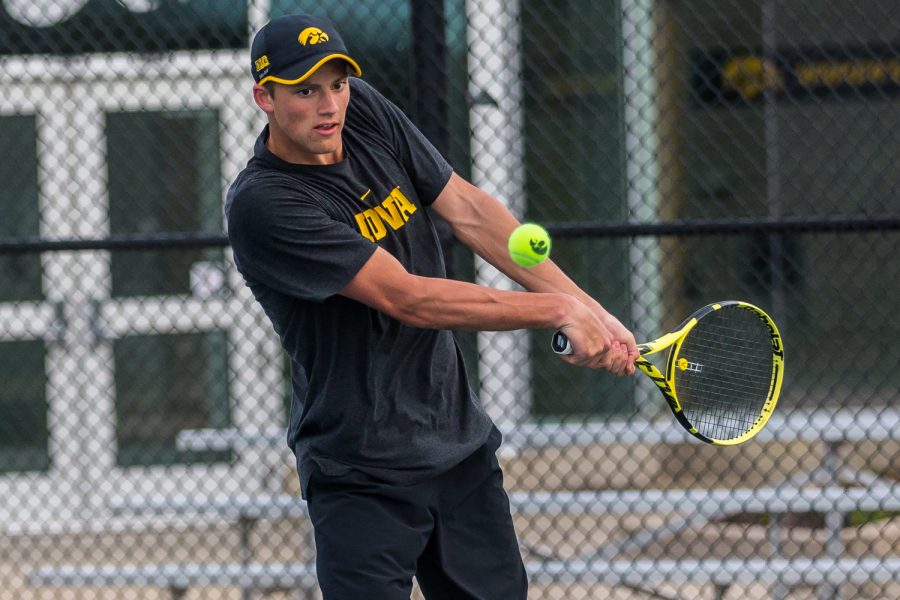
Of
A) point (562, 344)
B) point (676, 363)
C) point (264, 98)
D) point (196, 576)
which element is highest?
point (264, 98)

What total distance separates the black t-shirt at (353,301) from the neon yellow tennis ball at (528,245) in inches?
12.0

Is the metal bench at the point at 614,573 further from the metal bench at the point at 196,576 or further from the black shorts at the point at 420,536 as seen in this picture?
the black shorts at the point at 420,536

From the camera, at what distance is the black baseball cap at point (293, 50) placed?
2.64 meters

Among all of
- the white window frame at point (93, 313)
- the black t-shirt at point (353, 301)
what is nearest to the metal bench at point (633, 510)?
the black t-shirt at point (353, 301)

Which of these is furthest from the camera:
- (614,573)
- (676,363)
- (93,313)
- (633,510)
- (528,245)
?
(93,313)

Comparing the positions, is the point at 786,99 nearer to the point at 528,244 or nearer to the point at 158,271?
the point at 158,271

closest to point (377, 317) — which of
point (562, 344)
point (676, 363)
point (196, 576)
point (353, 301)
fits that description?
point (353, 301)

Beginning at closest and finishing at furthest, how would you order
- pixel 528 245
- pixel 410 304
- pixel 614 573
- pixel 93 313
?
pixel 528 245, pixel 410 304, pixel 614 573, pixel 93 313

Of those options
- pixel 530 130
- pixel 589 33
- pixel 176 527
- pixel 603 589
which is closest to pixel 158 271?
pixel 176 527

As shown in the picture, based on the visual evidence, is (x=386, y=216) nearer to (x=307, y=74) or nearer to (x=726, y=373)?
(x=307, y=74)

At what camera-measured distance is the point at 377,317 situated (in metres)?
2.80

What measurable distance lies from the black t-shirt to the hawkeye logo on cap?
0.26 meters

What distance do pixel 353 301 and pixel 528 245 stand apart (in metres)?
0.44

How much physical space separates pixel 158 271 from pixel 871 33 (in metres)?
3.96
